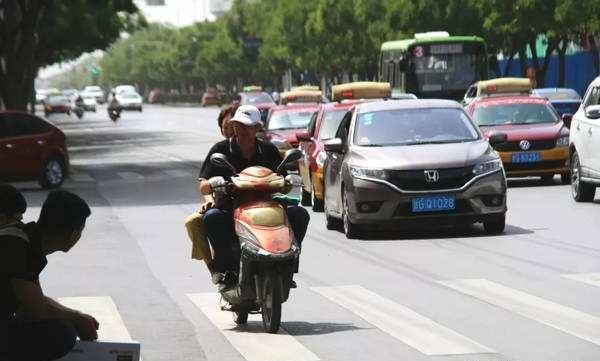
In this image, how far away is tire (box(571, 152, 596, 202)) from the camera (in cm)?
2312

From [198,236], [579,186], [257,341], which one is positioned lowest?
[579,186]

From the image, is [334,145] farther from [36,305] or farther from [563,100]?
[563,100]

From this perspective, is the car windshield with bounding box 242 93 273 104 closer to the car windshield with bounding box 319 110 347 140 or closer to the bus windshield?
the bus windshield

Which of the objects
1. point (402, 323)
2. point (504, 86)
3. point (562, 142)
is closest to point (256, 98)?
point (504, 86)

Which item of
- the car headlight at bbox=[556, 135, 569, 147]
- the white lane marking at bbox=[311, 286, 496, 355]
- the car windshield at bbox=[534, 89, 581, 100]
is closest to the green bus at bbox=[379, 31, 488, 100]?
the car windshield at bbox=[534, 89, 581, 100]

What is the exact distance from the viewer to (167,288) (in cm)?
1432

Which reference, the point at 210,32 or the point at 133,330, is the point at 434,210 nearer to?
the point at 133,330

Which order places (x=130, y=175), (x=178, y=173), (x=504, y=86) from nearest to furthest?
(x=178, y=173), (x=130, y=175), (x=504, y=86)

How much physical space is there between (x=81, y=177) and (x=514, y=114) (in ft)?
38.1

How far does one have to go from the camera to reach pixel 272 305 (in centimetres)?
1090

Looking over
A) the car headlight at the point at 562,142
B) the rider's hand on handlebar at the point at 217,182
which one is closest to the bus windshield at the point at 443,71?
the car headlight at the point at 562,142

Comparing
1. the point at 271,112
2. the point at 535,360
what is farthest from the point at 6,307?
the point at 271,112

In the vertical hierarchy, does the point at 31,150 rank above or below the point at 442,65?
above

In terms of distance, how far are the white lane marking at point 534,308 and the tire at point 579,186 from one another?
30.2 ft
